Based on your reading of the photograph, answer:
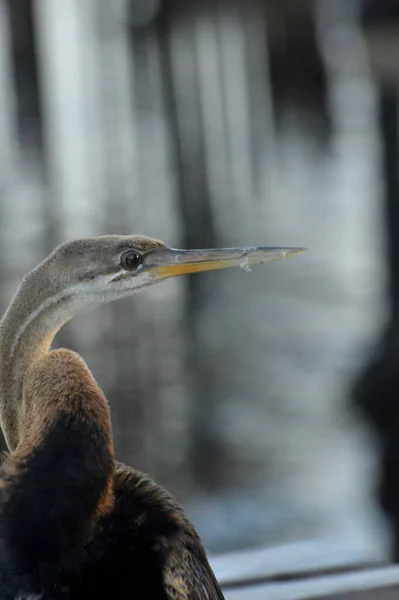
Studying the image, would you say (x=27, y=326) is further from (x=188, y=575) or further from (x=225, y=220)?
(x=225, y=220)

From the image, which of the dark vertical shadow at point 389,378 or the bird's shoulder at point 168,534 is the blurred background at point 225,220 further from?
the bird's shoulder at point 168,534

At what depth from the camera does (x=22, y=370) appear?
0.79 meters

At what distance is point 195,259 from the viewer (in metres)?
0.81

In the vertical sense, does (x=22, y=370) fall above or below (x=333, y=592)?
above

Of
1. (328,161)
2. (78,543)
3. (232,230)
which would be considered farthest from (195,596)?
(328,161)

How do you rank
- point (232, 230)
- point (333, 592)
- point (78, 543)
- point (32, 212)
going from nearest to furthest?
point (78, 543) → point (333, 592) → point (32, 212) → point (232, 230)

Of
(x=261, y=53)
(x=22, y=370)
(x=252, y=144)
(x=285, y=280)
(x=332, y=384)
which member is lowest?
(x=332, y=384)

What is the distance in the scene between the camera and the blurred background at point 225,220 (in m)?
3.07

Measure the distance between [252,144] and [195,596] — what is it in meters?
5.01

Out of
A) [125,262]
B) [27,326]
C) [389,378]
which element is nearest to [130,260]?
[125,262]

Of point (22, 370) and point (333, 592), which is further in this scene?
point (333, 592)

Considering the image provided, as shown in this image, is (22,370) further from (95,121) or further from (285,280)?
(285,280)

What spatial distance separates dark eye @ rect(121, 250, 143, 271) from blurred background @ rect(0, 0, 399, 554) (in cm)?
174

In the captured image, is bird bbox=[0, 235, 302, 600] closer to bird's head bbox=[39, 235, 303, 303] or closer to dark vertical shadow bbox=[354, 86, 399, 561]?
bird's head bbox=[39, 235, 303, 303]
